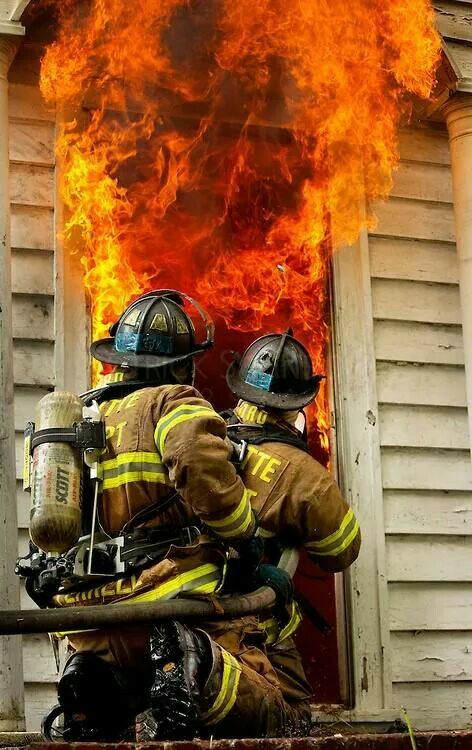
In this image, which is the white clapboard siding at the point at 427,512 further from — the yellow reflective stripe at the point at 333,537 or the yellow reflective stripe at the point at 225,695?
the yellow reflective stripe at the point at 225,695

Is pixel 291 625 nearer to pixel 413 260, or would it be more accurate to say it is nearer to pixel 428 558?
pixel 428 558

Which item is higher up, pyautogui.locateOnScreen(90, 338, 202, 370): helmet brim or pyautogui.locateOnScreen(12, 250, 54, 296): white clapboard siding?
pyautogui.locateOnScreen(12, 250, 54, 296): white clapboard siding

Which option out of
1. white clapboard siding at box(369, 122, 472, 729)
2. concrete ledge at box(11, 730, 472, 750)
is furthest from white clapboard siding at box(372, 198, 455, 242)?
concrete ledge at box(11, 730, 472, 750)

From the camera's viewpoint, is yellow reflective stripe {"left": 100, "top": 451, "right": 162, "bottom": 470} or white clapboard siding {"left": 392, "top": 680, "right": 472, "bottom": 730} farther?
white clapboard siding {"left": 392, "top": 680, "right": 472, "bottom": 730}

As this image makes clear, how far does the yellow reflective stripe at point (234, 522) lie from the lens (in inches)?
200

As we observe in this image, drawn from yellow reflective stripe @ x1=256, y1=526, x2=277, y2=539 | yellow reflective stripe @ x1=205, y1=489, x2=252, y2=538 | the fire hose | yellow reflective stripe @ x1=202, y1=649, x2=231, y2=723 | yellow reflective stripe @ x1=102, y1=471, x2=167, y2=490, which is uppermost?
yellow reflective stripe @ x1=102, y1=471, x2=167, y2=490

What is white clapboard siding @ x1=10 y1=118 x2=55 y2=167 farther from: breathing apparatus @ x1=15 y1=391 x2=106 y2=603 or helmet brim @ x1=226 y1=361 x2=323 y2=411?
breathing apparatus @ x1=15 y1=391 x2=106 y2=603

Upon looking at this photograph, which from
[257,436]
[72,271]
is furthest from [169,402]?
[72,271]

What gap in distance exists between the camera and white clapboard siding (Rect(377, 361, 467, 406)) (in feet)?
25.7

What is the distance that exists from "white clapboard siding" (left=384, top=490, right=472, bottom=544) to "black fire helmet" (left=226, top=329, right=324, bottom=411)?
1.07 metres

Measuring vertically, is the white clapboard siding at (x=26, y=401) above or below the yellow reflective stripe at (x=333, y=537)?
above

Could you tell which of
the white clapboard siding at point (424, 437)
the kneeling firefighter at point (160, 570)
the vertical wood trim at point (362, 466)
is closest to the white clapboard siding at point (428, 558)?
the white clapboard siding at point (424, 437)

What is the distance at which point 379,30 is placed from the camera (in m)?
7.83

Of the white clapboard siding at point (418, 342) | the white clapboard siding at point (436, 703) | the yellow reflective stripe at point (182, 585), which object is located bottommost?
the white clapboard siding at point (436, 703)
